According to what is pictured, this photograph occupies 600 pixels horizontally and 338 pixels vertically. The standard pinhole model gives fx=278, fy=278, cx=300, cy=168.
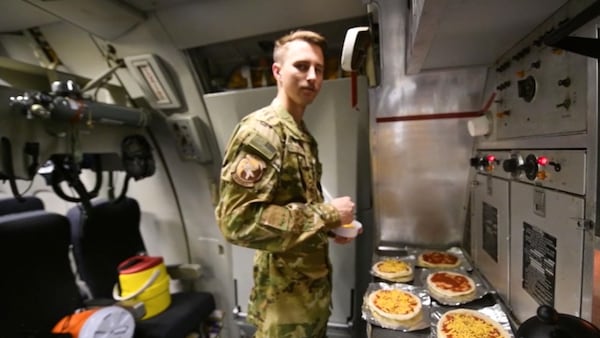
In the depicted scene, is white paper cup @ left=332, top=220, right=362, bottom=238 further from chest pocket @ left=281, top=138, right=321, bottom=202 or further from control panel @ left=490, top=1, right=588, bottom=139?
control panel @ left=490, top=1, right=588, bottom=139

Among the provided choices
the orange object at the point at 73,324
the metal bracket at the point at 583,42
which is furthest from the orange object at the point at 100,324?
the metal bracket at the point at 583,42

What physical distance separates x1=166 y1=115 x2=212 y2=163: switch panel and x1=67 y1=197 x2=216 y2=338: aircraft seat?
63cm

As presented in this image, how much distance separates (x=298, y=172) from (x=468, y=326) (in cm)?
77

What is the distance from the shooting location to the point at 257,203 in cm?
98

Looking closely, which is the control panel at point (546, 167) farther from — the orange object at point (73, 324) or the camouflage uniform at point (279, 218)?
the orange object at point (73, 324)

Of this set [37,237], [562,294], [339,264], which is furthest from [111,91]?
[562,294]

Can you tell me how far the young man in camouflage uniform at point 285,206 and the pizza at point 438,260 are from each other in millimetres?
477

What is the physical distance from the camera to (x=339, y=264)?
171cm

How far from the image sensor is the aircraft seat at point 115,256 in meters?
1.77

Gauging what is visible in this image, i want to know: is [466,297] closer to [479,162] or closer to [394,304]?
[394,304]

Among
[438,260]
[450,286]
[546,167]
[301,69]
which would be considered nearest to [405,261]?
[438,260]

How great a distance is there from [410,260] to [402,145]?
613 mm

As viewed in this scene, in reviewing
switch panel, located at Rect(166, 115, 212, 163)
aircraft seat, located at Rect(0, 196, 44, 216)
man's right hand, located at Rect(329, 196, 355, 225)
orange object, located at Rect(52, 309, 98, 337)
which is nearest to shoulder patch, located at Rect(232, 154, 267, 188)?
man's right hand, located at Rect(329, 196, 355, 225)

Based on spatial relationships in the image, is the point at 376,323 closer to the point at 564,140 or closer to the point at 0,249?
the point at 564,140
